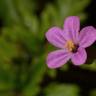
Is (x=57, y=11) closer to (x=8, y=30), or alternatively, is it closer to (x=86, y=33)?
(x=8, y=30)

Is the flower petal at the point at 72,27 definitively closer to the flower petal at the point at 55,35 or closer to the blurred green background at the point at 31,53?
the flower petal at the point at 55,35

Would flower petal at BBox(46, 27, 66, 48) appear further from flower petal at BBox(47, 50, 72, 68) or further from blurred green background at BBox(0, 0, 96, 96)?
blurred green background at BBox(0, 0, 96, 96)

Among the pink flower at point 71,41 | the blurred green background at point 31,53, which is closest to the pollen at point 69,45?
the pink flower at point 71,41

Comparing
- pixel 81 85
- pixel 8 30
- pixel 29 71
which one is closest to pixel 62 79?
pixel 81 85

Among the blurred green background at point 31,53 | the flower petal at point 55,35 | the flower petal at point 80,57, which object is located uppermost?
the flower petal at point 55,35

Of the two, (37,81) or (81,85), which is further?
(81,85)

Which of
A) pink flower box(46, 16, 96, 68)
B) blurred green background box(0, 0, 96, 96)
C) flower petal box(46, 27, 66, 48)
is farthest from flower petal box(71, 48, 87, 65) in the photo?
blurred green background box(0, 0, 96, 96)
